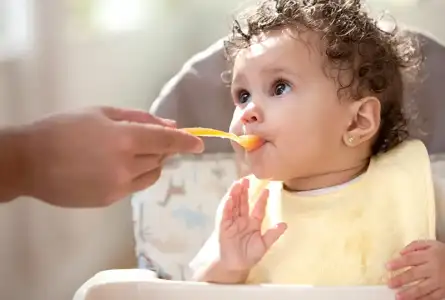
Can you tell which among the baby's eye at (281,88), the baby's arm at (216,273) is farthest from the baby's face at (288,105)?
the baby's arm at (216,273)

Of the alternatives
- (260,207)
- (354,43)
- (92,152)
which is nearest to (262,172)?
(260,207)

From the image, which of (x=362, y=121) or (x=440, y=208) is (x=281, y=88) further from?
(x=440, y=208)

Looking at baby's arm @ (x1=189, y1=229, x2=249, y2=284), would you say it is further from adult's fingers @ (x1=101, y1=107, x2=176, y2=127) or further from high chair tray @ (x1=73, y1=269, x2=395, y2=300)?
adult's fingers @ (x1=101, y1=107, x2=176, y2=127)

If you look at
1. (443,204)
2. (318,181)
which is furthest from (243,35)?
(443,204)

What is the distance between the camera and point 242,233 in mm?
857

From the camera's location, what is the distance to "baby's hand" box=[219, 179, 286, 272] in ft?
2.79

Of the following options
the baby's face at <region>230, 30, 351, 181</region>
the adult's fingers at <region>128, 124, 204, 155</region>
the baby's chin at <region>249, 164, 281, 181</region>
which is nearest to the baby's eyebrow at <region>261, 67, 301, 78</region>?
the baby's face at <region>230, 30, 351, 181</region>

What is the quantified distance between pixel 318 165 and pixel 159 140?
11.5 inches

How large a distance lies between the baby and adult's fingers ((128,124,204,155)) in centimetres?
16

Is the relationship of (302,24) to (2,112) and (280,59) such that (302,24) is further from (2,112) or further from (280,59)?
(2,112)

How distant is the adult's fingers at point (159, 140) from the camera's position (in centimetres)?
67

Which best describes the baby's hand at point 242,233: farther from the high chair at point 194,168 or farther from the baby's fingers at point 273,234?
the high chair at point 194,168

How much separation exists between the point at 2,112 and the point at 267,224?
37 cm

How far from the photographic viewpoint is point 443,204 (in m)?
0.92
